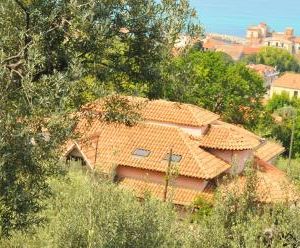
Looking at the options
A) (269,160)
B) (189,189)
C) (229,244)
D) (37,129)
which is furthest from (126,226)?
(269,160)

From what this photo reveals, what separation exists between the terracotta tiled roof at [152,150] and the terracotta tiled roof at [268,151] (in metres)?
9.94

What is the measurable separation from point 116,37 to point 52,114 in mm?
1810

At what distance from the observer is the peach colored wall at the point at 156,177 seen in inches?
1101

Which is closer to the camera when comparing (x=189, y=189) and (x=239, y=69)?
(x=189, y=189)

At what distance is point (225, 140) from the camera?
3212 centimetres

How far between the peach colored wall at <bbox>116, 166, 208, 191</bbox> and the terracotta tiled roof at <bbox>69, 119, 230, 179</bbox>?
274mm

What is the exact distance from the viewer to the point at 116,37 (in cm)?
909

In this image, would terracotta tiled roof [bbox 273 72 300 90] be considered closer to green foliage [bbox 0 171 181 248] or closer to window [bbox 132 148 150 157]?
window [bbox 132 148 150 157]

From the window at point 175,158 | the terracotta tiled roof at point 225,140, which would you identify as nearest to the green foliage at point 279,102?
the terracotta tiled roof at point 225,140

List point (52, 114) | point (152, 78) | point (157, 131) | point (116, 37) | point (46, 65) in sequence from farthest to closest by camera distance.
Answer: point (157, 131), point (152, 78), point (116, 37), point (46, 65), point (52, 114)

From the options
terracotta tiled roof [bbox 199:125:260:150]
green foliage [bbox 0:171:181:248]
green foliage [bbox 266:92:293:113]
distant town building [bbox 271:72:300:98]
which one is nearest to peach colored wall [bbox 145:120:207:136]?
terracotta tiled roof [bbox 199:125:260:150]

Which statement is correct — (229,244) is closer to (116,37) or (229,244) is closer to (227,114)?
(116,37)

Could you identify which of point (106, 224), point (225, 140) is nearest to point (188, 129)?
point (225, 140)

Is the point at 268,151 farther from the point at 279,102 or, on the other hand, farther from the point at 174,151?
the point at 279,102
